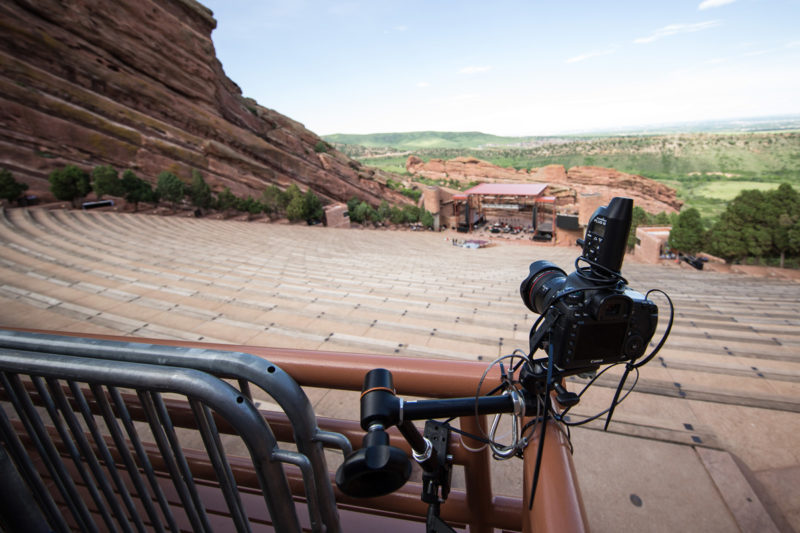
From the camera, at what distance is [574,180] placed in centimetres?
5597

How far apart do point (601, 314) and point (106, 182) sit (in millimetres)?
27001

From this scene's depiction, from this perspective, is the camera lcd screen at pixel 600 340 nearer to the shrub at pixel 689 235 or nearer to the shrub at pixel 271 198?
the shrub at pixel 689 235

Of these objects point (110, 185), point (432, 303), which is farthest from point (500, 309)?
point (110, 185)

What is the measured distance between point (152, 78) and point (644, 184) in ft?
186

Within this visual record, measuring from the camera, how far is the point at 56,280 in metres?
7.04

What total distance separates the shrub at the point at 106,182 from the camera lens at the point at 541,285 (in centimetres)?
2651

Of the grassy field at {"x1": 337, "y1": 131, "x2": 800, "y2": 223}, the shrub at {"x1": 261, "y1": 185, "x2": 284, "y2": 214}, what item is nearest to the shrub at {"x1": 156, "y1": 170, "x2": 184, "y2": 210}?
the shrub at {"x1": 261, "y1": 185, "x2": 284, "y2": 214}

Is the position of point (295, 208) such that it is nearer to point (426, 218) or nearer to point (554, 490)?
point (426, 218)

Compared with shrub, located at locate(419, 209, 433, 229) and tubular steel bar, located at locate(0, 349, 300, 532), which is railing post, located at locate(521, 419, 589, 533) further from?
shrub, located at locate(419, 209, 433, 229)

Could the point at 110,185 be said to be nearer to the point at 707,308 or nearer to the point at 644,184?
the point at 707,308

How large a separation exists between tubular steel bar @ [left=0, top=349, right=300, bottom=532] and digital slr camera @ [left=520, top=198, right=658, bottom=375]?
2.95 ft

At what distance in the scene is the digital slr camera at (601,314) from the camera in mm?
1294

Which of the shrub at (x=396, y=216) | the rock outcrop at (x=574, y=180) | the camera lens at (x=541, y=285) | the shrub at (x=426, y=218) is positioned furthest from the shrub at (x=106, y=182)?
the rock outcrop at (x=574, y=180)

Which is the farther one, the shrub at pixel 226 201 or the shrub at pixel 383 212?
the shrub at pixel 383 212
